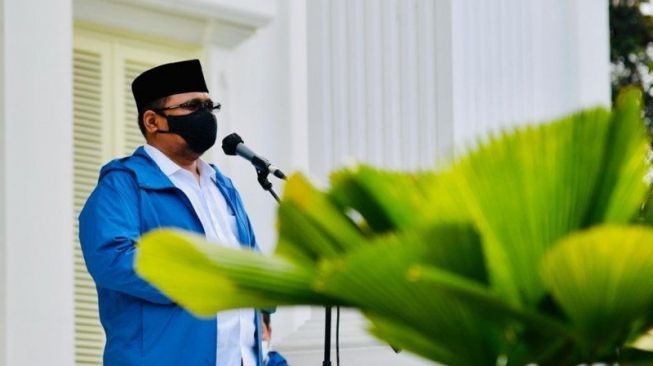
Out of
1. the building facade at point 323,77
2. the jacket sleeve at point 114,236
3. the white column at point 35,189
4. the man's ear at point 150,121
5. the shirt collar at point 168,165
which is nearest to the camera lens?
the jacket sleeve at point 114,236

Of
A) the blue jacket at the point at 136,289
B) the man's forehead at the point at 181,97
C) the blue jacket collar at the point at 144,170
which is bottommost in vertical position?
the blue jacket at the point at 136,289

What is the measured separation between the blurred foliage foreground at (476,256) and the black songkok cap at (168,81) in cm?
335

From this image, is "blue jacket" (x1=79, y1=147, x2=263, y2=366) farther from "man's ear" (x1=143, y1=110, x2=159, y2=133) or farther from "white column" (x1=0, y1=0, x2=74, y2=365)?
"white column" (x1=0, y1=0, x2=74, y2=365)

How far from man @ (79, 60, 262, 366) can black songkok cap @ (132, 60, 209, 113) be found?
0.36ft

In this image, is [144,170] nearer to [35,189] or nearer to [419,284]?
[35,189]

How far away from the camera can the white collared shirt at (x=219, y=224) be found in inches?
165

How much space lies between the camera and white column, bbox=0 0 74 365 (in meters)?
5.71

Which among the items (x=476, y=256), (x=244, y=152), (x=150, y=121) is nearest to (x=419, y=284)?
(x=476, y=256)

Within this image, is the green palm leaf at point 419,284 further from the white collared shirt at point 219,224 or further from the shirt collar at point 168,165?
the shirt collar at point 168,165

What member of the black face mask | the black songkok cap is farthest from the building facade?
the black face mask

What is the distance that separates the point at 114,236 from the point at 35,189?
1.88 metres

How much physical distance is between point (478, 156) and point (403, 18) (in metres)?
5.84

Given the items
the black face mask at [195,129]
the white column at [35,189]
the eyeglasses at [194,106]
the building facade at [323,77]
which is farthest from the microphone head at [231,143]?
the building facade at [323,77]

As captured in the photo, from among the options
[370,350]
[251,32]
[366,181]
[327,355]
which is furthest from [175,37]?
[366,181]
